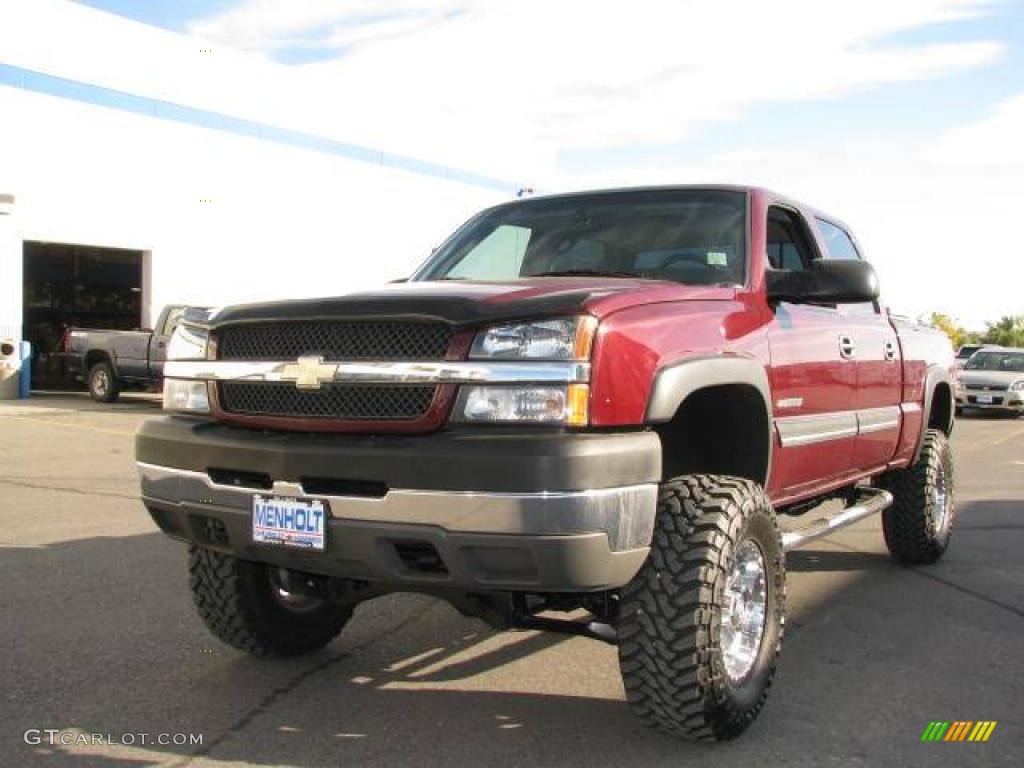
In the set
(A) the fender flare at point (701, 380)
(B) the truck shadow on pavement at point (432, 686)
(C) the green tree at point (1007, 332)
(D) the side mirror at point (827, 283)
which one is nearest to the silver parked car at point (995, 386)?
(B) the truck shadow on pavement at point (432, 686)

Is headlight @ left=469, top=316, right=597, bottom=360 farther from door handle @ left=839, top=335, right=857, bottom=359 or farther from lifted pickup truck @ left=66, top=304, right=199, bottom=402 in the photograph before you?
lifted pickup truck @ left=66, top=304, right=199, bottom=402

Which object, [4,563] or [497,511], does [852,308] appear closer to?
[497,511]

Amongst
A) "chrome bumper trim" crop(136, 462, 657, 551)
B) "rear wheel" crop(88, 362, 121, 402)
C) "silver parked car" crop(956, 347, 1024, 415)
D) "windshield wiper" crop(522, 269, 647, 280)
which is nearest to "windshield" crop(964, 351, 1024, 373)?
"silver parked car" crop(956, 347, 1024, 415)

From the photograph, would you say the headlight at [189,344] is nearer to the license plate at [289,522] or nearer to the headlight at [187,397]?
the headlight at [187,397]

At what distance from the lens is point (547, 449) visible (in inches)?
116

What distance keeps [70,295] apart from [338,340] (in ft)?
87.3

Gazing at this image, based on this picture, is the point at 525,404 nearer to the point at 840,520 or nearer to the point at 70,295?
the point at 840,520

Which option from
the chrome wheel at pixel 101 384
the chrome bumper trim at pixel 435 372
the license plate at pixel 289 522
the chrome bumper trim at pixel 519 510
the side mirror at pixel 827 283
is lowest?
the chrome wheel at pixel 101 384

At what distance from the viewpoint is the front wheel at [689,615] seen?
3277 millimetres

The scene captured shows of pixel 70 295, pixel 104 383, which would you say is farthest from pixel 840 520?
pixel 70 295

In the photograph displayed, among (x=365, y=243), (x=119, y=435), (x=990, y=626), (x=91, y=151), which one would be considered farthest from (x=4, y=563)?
(x=365, y=243)

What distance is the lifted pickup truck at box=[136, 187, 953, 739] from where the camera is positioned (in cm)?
306

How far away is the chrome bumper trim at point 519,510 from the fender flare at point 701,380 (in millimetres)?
262

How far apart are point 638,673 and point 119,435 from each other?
1240cm
